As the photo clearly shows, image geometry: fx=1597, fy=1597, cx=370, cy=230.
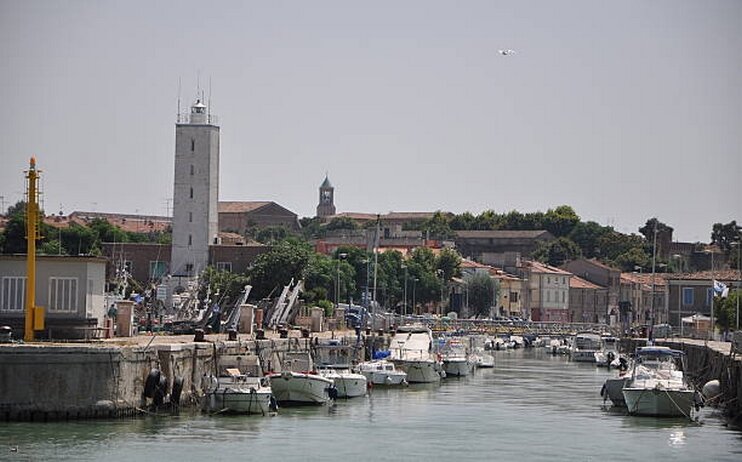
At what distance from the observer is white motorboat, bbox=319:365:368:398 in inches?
2542

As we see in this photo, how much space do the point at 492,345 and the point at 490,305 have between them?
159ft

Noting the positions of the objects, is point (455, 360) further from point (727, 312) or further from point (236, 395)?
point (236, 395)

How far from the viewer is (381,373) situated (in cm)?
7450

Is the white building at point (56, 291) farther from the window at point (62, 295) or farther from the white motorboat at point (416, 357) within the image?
the white motorboat at point (416, 357)

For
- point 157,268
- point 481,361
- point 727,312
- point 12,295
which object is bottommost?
point 481,361

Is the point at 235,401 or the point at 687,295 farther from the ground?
the point at 687,295

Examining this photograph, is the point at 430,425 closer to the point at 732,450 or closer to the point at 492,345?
the point at 732,450

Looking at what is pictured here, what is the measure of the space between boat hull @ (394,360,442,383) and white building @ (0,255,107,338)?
2654cm

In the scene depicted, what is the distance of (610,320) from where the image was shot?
188 m

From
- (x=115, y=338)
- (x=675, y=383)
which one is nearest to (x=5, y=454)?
(x=115, y=338)

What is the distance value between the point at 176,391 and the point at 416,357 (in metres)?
29.1

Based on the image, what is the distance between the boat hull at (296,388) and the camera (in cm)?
5934

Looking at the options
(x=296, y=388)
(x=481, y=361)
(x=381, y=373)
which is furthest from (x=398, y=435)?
(x=481, y=361)

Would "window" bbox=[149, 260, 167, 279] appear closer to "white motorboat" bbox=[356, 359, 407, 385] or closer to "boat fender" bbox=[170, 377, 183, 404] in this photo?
"white motorboat" bbox=[356, 359, 407, 385]
